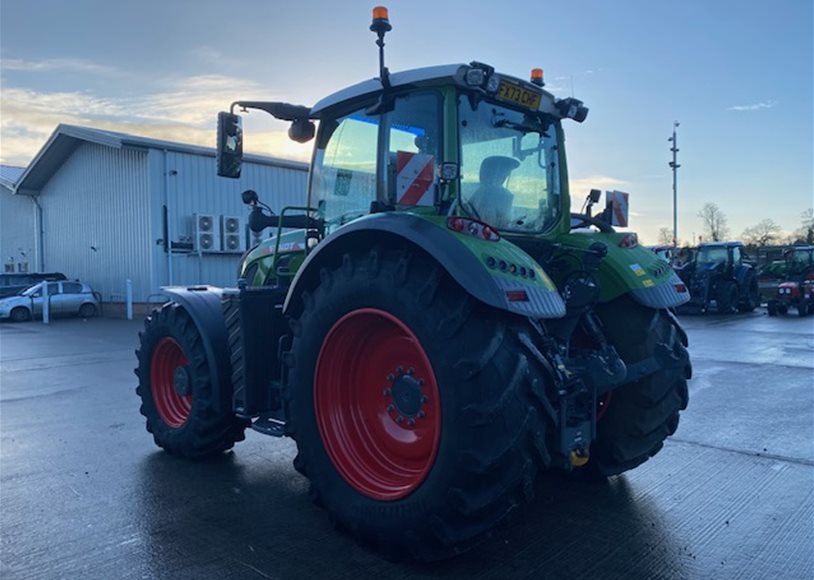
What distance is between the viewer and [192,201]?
21.8 metres

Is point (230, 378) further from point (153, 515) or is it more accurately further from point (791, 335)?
point (791, 335)

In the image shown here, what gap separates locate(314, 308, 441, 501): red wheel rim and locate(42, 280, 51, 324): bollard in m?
20.2

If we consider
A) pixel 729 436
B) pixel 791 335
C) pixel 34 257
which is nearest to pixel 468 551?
pixel 729 436

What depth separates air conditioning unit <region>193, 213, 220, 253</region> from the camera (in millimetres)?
21373

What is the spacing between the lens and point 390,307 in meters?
3.30

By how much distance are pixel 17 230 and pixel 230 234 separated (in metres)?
14.2

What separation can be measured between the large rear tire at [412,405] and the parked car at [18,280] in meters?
23.4

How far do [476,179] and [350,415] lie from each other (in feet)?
5.26

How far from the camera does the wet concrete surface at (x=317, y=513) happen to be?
3330mm

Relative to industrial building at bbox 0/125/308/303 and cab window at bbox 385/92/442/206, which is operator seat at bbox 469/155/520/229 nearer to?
cab window at bbox 385/92/442/206

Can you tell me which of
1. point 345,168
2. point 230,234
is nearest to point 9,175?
point 230,234

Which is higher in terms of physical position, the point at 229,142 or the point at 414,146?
the point at 229,142

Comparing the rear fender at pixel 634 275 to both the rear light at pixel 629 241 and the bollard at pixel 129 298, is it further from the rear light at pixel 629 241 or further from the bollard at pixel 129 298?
the bollard at pixel 129 298

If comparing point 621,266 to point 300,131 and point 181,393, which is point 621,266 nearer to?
point 300,131
